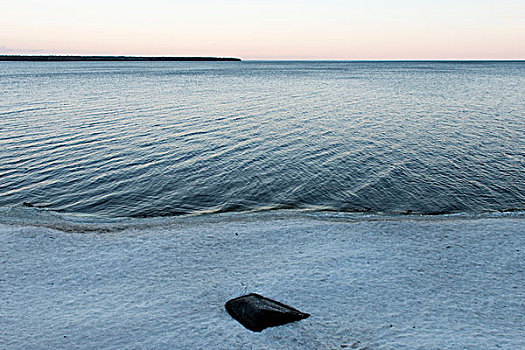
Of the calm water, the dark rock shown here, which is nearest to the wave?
the calm water

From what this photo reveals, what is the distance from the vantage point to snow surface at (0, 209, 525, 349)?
10.3 m

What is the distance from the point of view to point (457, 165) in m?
27.5

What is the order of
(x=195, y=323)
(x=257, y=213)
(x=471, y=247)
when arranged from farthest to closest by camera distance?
(x=257, y=213) < (x=471, y=247) < (x=195, y=323)

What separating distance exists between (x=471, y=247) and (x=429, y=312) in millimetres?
5592

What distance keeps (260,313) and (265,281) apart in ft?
7.36

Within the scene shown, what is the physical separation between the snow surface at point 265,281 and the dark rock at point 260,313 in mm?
220

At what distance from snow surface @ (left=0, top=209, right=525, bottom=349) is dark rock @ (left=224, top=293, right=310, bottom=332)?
8.6 inches

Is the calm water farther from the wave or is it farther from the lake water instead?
the wave

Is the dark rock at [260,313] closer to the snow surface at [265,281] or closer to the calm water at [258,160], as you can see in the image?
the snow surface at [265,281]

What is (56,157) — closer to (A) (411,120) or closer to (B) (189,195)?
(B) (189,195)

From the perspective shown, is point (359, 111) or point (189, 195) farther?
point (359, 111)

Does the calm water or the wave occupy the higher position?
the calm water

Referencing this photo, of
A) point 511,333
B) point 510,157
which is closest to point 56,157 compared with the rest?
point 511,333

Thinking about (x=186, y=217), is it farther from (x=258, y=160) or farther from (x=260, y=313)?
(x=258, y=160)
